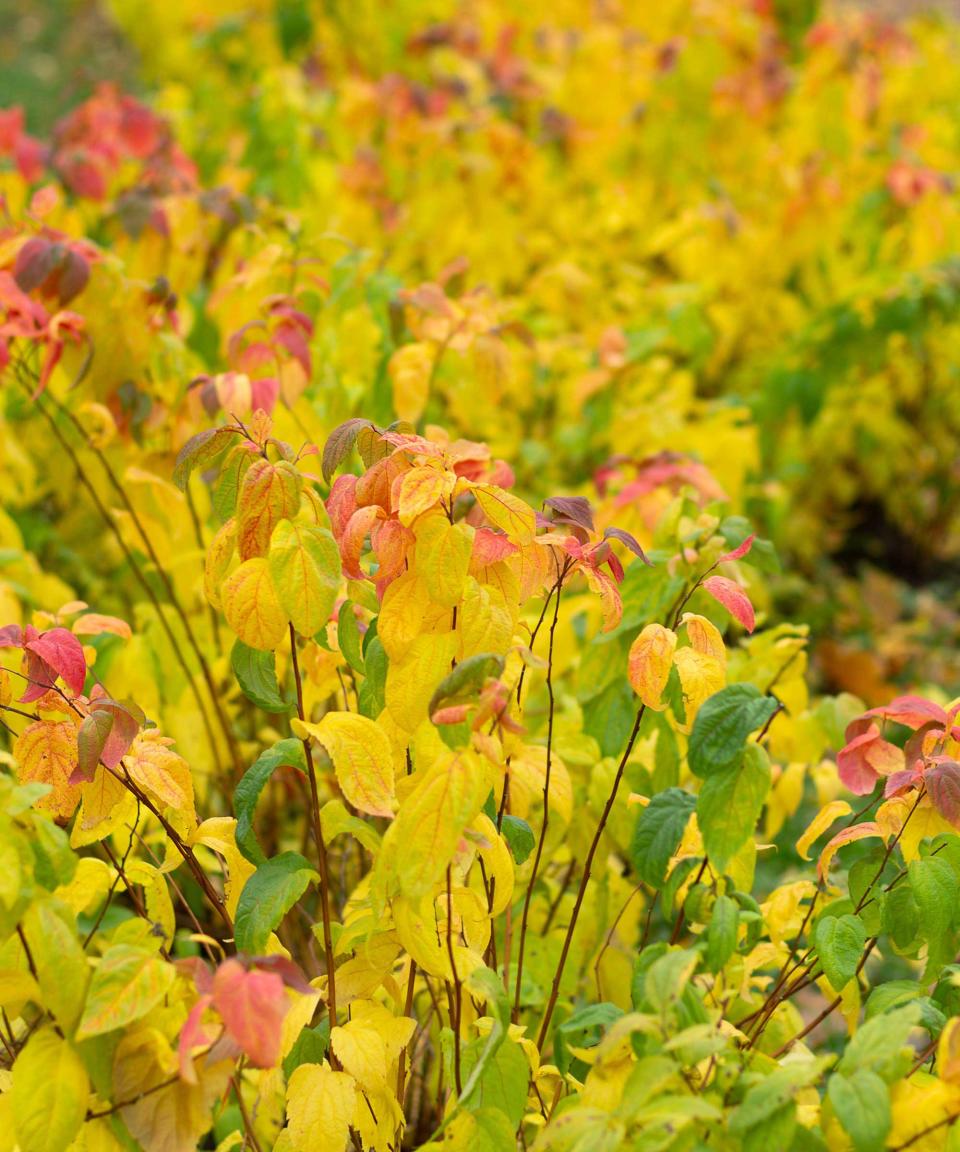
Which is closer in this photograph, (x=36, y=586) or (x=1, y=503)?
(x=36, y=586)

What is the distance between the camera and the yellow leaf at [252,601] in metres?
1.10

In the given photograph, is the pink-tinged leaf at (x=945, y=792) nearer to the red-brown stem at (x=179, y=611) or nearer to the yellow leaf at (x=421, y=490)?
the yellow leaf at (x=421, y=490)

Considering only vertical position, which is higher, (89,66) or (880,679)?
(89,66)

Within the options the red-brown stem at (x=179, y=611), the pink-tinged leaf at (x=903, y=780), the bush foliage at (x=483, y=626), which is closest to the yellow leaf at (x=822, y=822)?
the bush foliage at (x=483, y=626)

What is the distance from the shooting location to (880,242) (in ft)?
12.0

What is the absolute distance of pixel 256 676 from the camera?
124cm

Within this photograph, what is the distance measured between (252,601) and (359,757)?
164mm

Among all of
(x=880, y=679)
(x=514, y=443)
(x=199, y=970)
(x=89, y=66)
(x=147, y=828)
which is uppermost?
(x=89, y=66)

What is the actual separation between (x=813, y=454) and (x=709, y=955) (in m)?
2.93

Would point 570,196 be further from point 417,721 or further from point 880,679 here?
point 417,721

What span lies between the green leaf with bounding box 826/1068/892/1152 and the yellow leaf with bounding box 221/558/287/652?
58 centimetres

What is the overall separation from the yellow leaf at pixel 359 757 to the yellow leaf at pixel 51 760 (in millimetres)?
237

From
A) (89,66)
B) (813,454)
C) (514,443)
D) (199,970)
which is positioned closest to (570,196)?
(813,454)

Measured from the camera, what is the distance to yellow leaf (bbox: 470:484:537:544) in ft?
3.76
